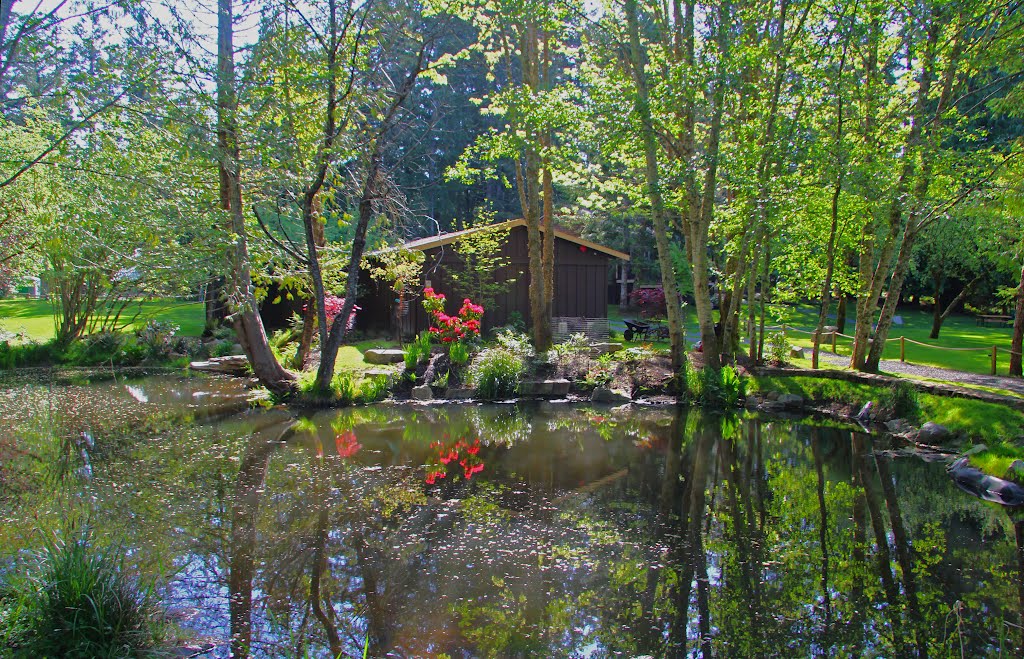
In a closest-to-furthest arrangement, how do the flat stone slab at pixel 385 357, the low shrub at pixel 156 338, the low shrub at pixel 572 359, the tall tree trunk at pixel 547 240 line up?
the low shrub at pixel 572 359 → the flat stone slab at pixel 385 357 → the tall tree trunk at pixel 547 240 → the low shrub at pixel 156 338

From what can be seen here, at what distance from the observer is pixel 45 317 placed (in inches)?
981

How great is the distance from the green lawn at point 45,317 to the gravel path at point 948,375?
55.1ft

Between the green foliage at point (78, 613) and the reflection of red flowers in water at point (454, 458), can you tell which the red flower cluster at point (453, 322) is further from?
the green foliage at point (78, 613)

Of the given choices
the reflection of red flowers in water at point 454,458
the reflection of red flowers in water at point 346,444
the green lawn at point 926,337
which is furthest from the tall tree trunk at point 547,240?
the reflection of red flowers in water at point 346,444

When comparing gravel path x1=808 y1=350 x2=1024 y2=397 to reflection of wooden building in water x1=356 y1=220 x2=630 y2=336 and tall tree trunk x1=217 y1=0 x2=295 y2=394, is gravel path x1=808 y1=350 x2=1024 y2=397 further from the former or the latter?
tall tree trunk x1=217 y1=0 x2=295 y2=394

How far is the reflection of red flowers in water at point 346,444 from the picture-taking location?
9.29m

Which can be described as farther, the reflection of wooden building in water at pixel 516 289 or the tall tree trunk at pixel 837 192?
the reflection of wooden building in water at pixel 516 289

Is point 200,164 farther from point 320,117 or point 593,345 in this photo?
point 593,345

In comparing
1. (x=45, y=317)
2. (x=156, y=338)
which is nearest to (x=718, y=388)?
(x=156, y=338)

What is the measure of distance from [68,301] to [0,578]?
14.9 metres

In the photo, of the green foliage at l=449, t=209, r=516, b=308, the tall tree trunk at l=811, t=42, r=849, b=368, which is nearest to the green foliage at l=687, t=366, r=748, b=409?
the tall tree trunk at l=811, t=42, r=849, b=368

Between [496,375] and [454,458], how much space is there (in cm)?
461

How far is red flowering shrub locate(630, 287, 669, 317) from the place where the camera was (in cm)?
2756

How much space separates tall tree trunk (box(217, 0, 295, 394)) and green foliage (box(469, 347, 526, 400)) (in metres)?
3.44
